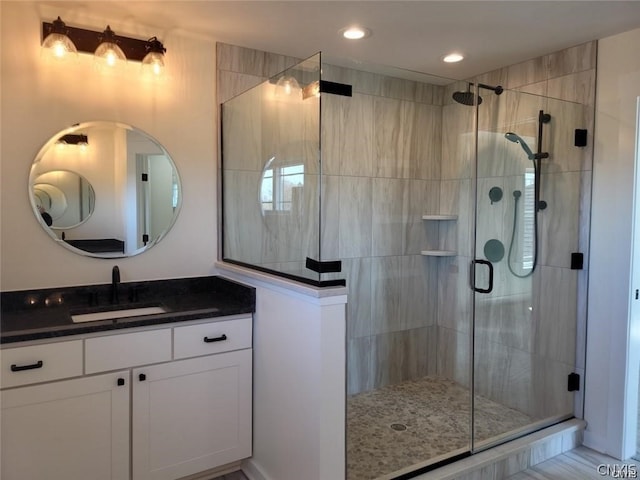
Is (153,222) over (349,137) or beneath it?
beneath

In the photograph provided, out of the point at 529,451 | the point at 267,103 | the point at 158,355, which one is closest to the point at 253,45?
the point at 267,103

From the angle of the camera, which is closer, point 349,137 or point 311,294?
point 311,294

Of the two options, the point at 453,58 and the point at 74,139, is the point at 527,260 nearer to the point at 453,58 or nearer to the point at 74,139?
the point at 453,58

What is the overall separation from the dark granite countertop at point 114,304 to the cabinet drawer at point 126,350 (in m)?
0.06

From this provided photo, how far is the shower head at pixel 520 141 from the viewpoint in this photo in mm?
2893

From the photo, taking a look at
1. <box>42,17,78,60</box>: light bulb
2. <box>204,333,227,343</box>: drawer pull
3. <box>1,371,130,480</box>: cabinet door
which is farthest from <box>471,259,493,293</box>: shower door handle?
<box>42,17,78,60</box>: light bulb

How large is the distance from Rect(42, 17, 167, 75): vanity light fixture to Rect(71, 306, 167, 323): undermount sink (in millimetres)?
1313

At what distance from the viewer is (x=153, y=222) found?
8.44 ft

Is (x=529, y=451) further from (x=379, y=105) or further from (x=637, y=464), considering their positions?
(x=379, y=105)

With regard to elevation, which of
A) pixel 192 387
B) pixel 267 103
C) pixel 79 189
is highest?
pixel 267 103

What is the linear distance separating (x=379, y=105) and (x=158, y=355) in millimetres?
2259

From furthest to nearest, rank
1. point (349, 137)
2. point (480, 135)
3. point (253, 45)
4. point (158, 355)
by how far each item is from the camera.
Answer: point (349, 137)
point (480, 135)
point (253, 45)
point (158, 355)

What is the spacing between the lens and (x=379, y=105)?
10.7 feet

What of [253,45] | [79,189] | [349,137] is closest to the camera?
[79,189]
